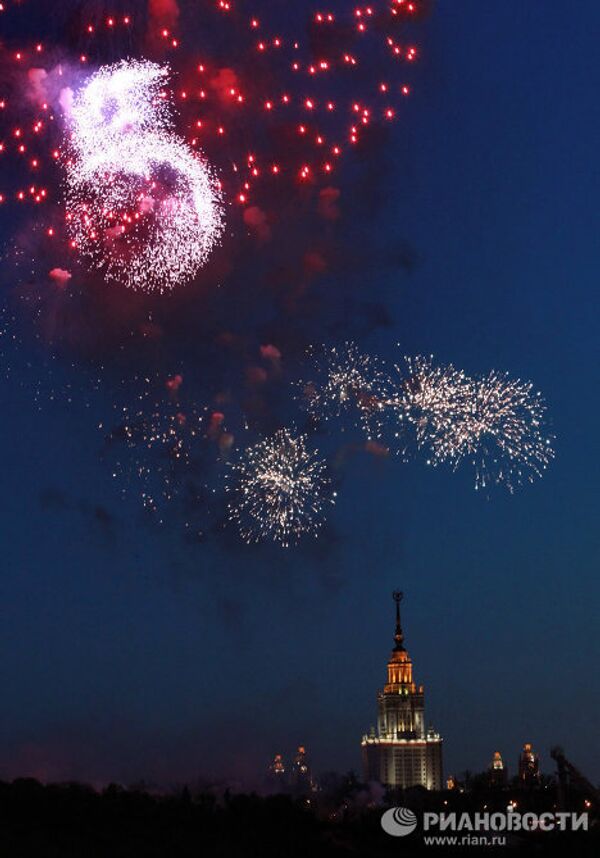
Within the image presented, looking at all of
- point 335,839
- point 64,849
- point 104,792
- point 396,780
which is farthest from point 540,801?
point 396,780

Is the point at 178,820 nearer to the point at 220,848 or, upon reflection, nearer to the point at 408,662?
the point at 220,848

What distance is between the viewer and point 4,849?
38.0 meters

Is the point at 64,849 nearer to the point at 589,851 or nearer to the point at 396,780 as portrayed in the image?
the point at 589,851

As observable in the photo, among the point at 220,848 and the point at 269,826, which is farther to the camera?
the point at 269,826

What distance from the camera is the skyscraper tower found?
623 feet

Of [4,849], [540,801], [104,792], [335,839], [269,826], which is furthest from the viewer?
[540,801]

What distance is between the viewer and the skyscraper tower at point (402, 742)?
19000 centimetres

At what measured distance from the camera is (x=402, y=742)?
19212cm

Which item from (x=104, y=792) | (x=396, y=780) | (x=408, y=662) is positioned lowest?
(x=104, y=792)

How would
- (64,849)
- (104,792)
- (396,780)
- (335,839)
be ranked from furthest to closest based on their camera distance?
1. (396,780)
2. (104,792)
3. (335,839)
4. (64,849)

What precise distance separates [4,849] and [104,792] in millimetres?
21806

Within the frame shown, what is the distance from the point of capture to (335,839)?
149 feet

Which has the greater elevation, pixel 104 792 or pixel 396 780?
pixel 396 780

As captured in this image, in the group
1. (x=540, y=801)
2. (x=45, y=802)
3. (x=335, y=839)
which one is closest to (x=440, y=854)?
(x=335, y=839)
